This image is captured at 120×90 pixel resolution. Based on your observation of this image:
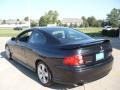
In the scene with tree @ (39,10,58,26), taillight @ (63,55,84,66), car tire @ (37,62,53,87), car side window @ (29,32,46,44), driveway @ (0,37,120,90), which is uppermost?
tree @ (39,10,58,26)

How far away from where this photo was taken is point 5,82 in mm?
5723

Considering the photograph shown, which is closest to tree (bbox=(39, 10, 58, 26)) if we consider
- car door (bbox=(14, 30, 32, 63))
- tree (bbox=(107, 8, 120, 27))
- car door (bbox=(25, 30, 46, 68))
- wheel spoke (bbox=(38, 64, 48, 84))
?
tree (bbox=(107, 8, 120, 27))

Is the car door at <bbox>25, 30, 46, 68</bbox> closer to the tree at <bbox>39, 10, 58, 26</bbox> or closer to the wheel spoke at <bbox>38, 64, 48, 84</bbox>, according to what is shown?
the wheel spoke at <bbox>38, 64, 48, 84</bbox>

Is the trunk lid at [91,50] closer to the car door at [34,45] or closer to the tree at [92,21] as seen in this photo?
the car door at [34,45]

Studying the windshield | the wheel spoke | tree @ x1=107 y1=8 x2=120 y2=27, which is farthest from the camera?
tree @ x1=107 y1=8 x2=120 y2=27

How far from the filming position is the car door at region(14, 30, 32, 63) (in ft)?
21.2

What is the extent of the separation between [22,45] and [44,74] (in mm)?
1678

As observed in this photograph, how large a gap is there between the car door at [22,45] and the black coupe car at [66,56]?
268mm

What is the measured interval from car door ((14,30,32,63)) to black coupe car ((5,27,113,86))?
268mm

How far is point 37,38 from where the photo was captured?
5.77 metres

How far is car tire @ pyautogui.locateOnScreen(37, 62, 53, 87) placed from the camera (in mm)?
5013

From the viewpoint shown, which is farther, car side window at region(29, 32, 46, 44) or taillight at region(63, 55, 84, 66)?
car side window at region(29, 32, 46, 44)

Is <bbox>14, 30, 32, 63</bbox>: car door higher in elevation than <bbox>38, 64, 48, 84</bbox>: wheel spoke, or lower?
higher

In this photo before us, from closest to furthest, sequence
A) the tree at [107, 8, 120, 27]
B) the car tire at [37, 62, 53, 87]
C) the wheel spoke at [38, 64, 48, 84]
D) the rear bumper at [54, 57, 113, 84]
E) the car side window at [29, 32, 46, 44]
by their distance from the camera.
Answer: the rear bumper at [54, 57, 113, 84], the car tire at [37, 62, 53, 87], the wheel spoke at [38, 64, 48, 84], the car side window at [29, 32, 46, 44], the tree at [107, 8, 120, 27]
